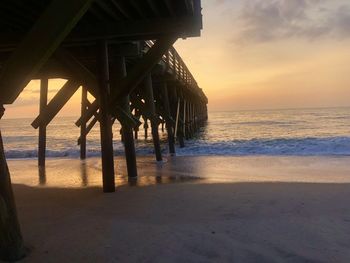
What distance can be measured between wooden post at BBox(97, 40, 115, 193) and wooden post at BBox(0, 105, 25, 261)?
325cm

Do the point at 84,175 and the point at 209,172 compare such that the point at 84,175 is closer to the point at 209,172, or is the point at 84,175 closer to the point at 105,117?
the point at 209,172

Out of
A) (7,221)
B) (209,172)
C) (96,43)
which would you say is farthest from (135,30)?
(209,172)

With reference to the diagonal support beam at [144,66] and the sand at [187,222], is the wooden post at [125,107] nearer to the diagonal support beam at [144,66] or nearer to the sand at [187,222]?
the sand at [187,222]

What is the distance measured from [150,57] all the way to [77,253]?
10.8ft

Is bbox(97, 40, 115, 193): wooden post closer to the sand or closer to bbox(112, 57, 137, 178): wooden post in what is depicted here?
the sand

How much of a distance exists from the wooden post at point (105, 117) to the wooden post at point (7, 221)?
325cm

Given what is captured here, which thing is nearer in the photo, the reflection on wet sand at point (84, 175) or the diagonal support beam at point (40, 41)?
the diagonal support beam at point (40, 41)

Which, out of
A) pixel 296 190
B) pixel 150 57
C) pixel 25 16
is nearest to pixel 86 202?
pixel 150 57

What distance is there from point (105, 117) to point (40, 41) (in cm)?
352

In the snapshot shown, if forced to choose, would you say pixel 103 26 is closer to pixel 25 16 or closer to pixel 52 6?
pixel 25 16

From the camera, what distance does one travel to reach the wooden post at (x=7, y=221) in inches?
134

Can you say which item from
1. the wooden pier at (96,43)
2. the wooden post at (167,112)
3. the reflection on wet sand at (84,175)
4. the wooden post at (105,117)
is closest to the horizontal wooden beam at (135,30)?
the wooden pier at (96,43)

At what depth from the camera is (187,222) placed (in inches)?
185

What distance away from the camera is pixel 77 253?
12.3 feet
